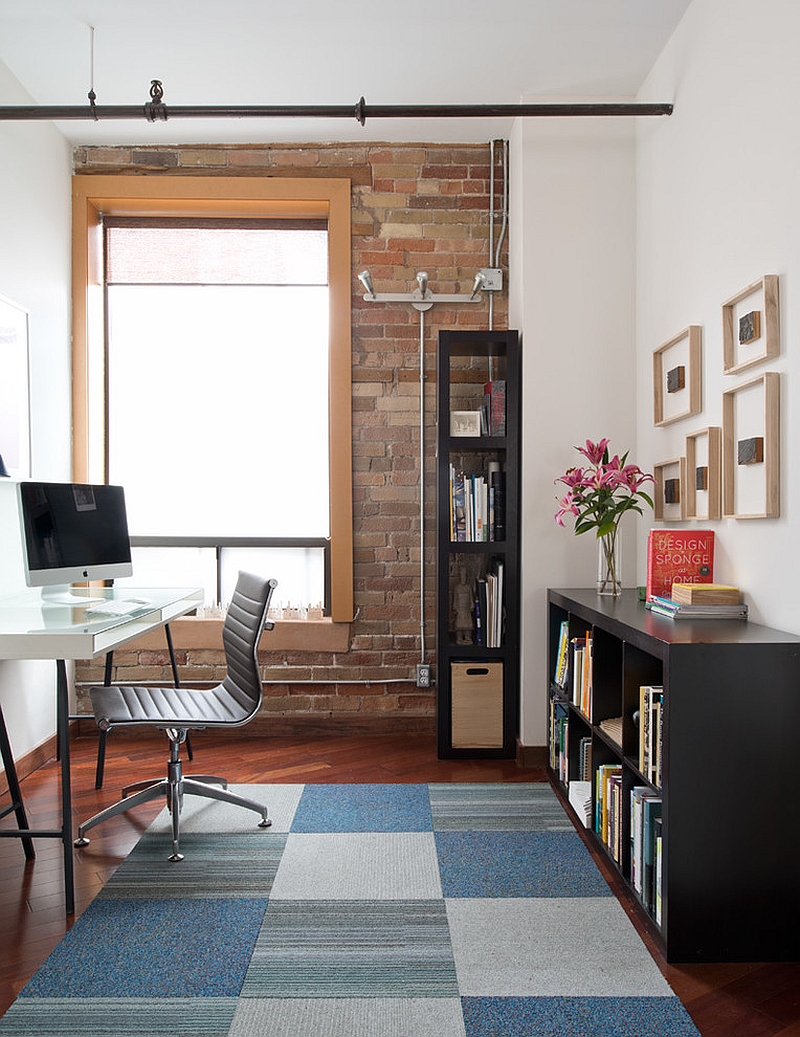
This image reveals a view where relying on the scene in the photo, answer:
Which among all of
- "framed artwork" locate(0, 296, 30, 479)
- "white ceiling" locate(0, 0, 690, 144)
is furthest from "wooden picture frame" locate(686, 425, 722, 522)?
"framed artwork" locate(0, 296, 30, 479)

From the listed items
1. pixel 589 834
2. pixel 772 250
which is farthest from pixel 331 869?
pixel 772 250

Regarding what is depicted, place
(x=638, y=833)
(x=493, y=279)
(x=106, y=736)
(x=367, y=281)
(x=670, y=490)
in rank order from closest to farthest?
(x=638, y=833) → (x=670, y=490) → (x=106, y=736) → (x=367, y=281) → (x=493, y=279)

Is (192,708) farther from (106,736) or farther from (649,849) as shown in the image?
(649,849)

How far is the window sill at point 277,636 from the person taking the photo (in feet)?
13.7

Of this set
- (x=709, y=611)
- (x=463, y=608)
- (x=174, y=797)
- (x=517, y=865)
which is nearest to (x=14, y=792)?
(x=174, y=797)

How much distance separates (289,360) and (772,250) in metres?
Result: 2.60

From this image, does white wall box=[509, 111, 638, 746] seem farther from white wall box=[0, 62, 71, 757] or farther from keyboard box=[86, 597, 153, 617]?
white wall box=[0, 62, 71, 757]

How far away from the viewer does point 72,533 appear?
3.32 metres

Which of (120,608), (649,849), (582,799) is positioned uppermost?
(120,608)

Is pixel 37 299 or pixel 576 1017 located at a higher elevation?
pixel 37 299

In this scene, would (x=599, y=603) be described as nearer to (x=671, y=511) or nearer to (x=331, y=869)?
(x=671, y=511)

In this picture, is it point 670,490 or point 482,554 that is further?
point 482,554

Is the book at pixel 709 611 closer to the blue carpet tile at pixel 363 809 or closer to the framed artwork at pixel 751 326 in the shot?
the framed artwork at pixel 751 326

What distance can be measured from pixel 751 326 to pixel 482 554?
168 cm
